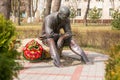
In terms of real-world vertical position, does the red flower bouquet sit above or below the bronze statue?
below

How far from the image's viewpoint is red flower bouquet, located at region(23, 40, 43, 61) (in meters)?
10.8

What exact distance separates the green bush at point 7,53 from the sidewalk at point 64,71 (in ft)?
11.4

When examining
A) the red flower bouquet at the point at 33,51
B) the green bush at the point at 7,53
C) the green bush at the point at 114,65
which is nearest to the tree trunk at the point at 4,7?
the red flower bouquet at the point at 33,51

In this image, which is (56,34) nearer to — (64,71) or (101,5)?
(64,71)

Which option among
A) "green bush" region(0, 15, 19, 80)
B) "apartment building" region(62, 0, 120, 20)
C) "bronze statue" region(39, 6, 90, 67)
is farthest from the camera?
"apartment building" region(62, 0, 120, 20)

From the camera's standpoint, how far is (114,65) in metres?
4.85

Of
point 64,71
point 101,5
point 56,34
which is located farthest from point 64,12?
point 101,5

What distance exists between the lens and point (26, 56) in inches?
427

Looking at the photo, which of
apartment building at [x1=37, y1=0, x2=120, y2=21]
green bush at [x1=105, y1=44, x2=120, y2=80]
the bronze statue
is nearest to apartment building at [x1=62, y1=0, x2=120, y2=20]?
apartment building at [x1=37, y1=0, x2=120, y2=21]

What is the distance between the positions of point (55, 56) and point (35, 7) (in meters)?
48.7

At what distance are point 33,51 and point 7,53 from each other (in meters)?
5.90

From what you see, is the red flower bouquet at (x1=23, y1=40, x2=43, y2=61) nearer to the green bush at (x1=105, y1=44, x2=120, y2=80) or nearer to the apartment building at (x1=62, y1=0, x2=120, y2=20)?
the green bush at (x1=105, y1=44, x2=120, y2=80)

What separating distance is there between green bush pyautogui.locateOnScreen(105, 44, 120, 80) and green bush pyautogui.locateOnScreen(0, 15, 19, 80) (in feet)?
5.04

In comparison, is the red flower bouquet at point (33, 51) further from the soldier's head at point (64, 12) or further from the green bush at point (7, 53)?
the green bush at point (7, 53)
